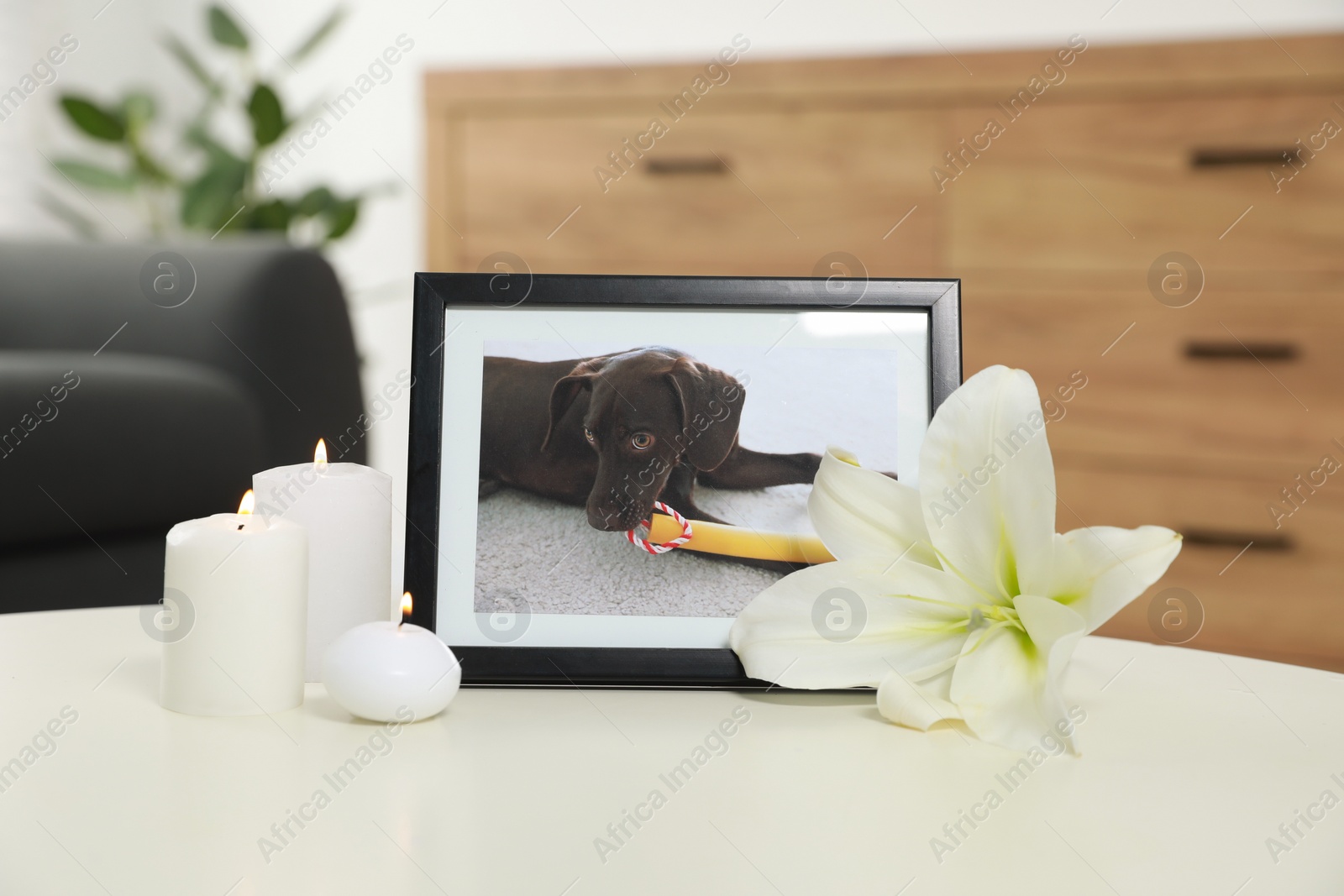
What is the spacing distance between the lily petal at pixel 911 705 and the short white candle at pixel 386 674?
0.71ft

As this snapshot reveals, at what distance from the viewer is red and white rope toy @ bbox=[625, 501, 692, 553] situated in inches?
22.7

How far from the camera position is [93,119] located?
196 centimetres

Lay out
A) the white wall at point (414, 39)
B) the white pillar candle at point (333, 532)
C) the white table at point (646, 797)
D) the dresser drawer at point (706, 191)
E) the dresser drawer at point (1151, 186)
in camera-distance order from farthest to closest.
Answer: the white wall at point (414, 39)
the dresser drawer at point (706, 191)
the dresser drawer at point (1151, 186)
the white pillar candle at point (333, 532)
the white table at point (646, 797)

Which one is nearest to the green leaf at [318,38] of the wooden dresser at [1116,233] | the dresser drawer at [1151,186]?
the wooden dresser at [1116,233]

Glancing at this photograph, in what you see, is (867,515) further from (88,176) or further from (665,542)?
(88,176)

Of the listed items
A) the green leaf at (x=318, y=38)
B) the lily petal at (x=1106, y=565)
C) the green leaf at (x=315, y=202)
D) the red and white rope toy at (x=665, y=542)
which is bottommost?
the red and white rope toy at (x=665, y=542)

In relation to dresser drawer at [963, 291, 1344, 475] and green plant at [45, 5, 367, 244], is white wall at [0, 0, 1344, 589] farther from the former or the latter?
dresser drawer at [963, 291, 1344, 475]

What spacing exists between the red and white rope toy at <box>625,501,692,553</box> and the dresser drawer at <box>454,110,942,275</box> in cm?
119

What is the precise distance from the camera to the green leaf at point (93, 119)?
194 centimetres

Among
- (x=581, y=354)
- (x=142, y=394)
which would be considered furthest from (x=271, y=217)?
(x=581, y=354)

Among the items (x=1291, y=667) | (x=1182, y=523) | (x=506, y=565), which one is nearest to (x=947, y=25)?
(x=1182, y=523)

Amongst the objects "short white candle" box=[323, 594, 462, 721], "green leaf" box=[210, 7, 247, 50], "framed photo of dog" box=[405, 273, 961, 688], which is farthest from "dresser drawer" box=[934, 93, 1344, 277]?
"green leaf" box=[210, 7, 247, 50]

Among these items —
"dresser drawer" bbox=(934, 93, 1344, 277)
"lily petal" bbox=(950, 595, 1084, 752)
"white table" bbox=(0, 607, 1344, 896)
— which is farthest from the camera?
"dresser drawer" bbox=(934, 93, 1344, 277)

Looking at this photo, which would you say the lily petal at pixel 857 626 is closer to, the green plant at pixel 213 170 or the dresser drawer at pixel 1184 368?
the dresser drawer at pixel 1184 368
